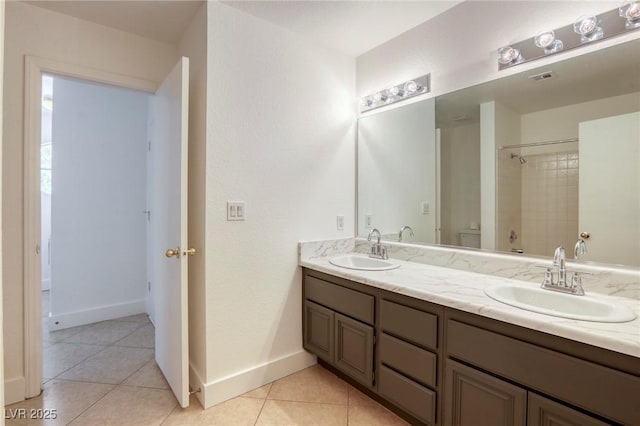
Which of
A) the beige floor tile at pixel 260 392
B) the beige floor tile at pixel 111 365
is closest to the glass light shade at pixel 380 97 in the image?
the beige floor tile at pixel 260 392

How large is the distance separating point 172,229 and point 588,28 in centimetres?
241

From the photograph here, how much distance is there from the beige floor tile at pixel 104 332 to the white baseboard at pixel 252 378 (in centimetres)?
129

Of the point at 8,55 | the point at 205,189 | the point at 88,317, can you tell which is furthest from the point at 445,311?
the point at 88,317

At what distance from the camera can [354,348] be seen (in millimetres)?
1950

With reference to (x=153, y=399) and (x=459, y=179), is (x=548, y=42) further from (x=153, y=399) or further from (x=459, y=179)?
(x=153, y=399)

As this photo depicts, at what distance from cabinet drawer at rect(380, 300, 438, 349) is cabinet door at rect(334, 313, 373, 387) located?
0.16 meters

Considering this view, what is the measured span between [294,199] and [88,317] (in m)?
2.52

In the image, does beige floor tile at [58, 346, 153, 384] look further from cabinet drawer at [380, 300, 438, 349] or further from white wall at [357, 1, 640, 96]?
white wall at [357, 1, 640, 96]

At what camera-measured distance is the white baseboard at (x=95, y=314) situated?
3027 millimetres

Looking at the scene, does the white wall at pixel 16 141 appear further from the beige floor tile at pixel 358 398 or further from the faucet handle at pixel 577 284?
the faucet handle at pixel 577 284

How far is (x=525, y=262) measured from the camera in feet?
5.65

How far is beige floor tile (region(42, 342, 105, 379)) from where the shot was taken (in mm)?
2309

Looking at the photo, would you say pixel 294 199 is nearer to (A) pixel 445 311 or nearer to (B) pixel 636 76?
(A) pixel 445 311

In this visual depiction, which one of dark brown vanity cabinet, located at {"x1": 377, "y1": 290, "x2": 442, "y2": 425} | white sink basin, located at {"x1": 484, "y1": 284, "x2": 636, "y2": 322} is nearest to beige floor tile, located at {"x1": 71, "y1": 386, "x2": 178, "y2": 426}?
dark brown vanity cabinet, located at {"x1": 377, "y1": 290, "x2": 442, "y2": 425}
